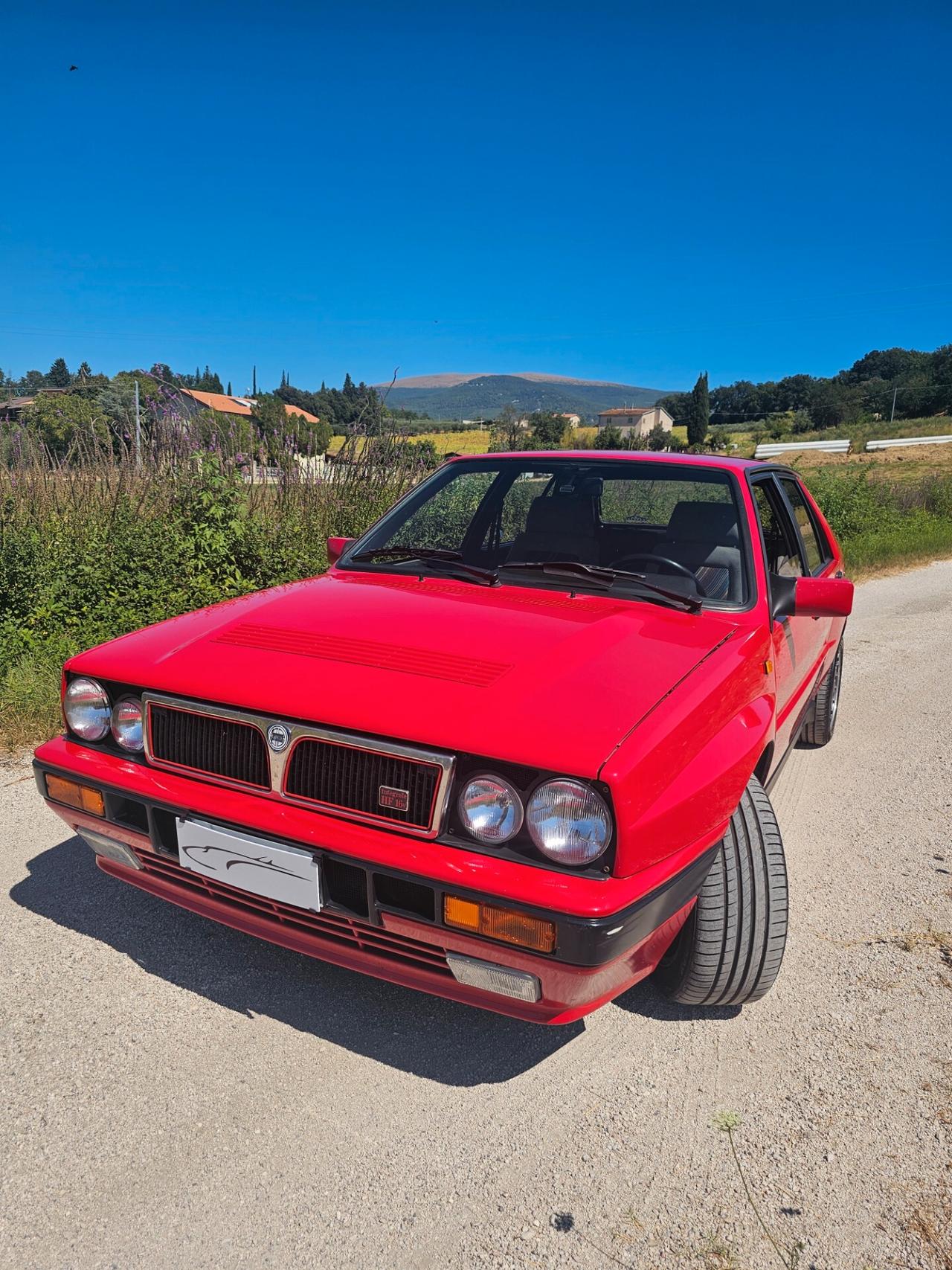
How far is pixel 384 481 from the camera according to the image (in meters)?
7.17

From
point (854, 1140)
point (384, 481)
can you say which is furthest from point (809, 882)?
point (384, 481)

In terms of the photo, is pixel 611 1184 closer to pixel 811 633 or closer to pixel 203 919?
pixel 203 919

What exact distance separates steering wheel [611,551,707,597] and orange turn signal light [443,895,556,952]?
1.31 metres

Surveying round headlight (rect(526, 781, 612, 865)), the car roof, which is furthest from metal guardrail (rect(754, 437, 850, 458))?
round headlight (rect(526, 781, 612, 865))

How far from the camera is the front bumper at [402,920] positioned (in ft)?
5.23

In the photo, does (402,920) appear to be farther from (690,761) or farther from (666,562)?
(666,562)

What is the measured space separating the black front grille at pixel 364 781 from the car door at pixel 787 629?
132 centimetres

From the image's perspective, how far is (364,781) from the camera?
5.78 ft

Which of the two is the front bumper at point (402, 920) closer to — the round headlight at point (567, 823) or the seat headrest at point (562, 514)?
the round headlight at point (567, 823)

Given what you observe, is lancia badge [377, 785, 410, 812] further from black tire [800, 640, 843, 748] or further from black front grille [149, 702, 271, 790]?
black tire [800, 640, 843, 748]

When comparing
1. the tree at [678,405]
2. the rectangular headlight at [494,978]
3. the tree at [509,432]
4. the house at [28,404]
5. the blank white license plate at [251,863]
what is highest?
the tree at [678,405]

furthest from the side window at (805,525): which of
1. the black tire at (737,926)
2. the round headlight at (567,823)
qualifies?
the round headlight at (567,823)

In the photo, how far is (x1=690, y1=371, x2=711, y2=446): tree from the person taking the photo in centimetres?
5325

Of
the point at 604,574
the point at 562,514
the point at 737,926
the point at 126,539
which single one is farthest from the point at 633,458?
the point at 126,539
